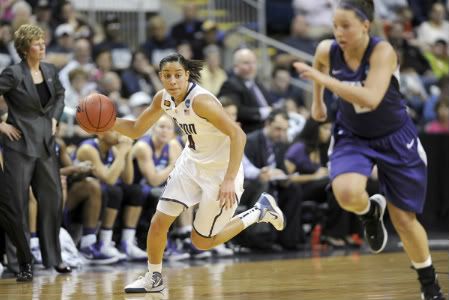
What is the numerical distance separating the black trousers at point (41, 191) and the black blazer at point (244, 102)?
3295 mm

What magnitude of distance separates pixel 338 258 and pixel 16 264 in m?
3.03

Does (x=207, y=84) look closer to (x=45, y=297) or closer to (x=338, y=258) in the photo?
(x=338, y=258)

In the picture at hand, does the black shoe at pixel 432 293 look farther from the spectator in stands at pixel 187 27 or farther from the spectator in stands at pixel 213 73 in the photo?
the spectator in stands at pixel 187 27

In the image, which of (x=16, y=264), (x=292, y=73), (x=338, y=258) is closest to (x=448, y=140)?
(x=292, y=73)

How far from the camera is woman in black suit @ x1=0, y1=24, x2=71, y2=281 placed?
7.73m

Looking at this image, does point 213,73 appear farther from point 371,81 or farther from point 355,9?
point 371,81

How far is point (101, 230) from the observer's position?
9.31 meters

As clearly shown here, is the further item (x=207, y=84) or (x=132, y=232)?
(x=207, y=84)

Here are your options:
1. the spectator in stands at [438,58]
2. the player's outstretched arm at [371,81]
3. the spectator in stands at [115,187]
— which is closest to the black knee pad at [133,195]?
the spectator in stands at [115,187]

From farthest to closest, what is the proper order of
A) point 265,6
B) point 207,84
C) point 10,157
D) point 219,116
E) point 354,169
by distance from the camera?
1. point 265,6
2. point 207,84
3. point 10,157
4. point 219,116
5. point 354,169

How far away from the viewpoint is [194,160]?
641 cm

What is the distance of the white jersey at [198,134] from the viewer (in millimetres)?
Answer: 6270

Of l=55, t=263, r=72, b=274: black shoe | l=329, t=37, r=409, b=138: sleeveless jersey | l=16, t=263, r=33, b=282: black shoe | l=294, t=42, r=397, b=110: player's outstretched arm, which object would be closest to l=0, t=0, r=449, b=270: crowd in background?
l=55, t=263, r=72, b=274: black shoe

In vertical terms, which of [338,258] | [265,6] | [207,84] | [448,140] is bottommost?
[338,258]
